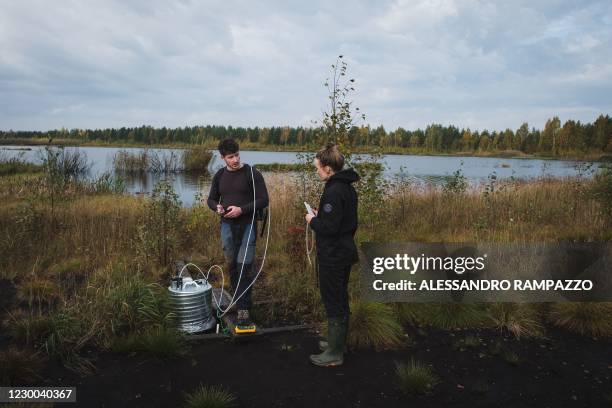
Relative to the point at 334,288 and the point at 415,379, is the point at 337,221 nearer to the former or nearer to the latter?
the point at 334,288

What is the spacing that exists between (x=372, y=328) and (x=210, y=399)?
6.06 feet

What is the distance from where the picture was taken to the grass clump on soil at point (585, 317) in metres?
4.73

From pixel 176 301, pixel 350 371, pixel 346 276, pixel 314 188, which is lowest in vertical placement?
pixel 350 371

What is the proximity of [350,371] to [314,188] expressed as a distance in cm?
342

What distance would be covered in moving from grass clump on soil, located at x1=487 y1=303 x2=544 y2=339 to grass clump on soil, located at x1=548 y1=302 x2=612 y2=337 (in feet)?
0.76

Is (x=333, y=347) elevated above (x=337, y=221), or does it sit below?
below

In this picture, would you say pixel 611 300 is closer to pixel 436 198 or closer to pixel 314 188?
pixel 314 188

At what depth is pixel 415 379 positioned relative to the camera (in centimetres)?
350

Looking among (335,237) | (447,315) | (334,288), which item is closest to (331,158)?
(335,237)

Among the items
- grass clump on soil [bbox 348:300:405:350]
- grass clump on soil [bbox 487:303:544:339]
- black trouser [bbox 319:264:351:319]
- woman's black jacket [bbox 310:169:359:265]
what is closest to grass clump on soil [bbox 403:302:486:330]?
grass clump on soil [bbox 487:303:544:339]

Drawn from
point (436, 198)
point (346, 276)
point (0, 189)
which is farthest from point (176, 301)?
point (0, 189)

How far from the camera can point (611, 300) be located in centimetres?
514

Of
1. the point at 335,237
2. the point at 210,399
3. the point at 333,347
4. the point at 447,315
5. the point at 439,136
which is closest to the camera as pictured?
the point at 210,399

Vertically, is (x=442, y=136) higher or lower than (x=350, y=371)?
higher
